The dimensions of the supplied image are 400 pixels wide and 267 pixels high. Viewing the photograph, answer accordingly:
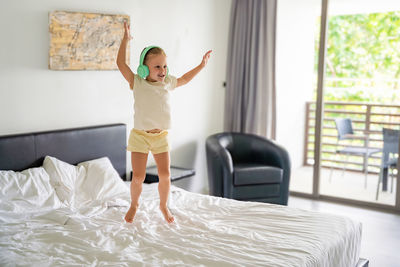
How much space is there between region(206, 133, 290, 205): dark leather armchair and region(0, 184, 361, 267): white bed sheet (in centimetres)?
109

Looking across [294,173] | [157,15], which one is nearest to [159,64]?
[157,15]

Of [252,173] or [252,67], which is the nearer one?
[252,173]

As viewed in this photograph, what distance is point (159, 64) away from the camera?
279cm

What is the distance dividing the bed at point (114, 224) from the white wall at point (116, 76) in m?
0.24

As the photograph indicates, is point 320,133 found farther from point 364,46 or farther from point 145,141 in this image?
point 145,141

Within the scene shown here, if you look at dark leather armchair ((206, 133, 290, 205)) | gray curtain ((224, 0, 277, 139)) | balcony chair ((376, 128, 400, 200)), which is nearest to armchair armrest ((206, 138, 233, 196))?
dark leather armchair ((206, 133, 290, 205))

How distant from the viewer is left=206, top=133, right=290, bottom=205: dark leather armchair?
448 centimetres

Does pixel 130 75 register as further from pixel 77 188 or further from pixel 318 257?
pixel 318 257

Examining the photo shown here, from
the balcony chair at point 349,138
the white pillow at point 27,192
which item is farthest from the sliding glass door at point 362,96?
the white pillow at point 27,192

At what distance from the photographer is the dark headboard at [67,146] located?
3.32 meters

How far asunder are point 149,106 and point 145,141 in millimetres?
232

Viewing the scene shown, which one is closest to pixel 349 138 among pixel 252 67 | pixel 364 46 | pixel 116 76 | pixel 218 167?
pixel 364 46

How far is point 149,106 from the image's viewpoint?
2854 millimetres

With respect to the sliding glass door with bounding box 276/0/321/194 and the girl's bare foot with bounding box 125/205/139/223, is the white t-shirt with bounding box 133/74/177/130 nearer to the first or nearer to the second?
the girl's bare foot with bounding box 125/205/139/223
